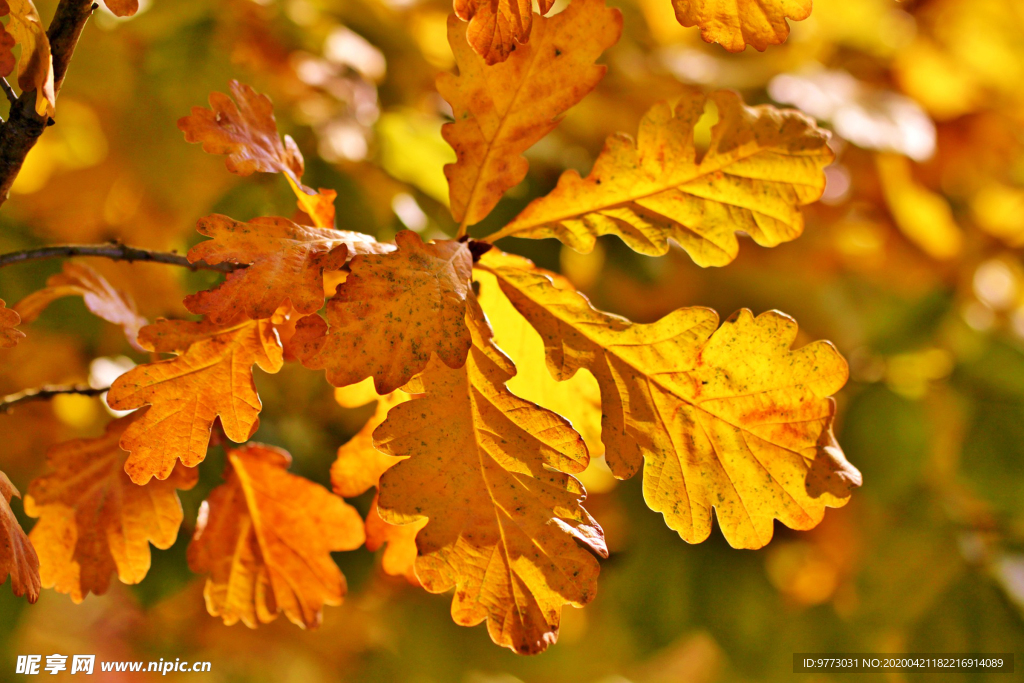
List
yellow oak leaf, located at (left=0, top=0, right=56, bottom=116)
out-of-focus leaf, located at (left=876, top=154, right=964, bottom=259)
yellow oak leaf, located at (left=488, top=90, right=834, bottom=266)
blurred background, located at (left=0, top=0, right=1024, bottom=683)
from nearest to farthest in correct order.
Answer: yellow oak leaf, located at (left=0, top=0, right=56, bottom=116)
yellow oak leaf, located at (left=488, top=90, right=834, bottom=266)
blurred background, located at (left=0, top=0, right=1024, bottom=683)
out-of-focus leaf, located at (left=876, top=154, right=964, bottom=259)

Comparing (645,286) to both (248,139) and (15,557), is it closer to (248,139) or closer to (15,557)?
(248,139)

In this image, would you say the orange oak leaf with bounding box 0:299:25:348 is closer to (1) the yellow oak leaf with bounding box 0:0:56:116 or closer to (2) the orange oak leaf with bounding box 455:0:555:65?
(1) the yellow oak leaf with bounding box 0:0:56:116

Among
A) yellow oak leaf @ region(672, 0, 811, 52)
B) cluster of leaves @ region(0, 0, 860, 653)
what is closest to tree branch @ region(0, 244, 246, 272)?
cluster of leaves @ region(0, 0, 860, 653)

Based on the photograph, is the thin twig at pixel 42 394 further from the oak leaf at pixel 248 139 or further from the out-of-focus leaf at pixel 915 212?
the out-of-focus leaf at pixel 915 212

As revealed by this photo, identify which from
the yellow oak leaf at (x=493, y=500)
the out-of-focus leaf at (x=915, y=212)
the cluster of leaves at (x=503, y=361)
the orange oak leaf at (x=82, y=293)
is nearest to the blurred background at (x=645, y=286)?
the out-of-focus leaf at (x=915, y=212)

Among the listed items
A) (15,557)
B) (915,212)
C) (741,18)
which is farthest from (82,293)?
(915,212)

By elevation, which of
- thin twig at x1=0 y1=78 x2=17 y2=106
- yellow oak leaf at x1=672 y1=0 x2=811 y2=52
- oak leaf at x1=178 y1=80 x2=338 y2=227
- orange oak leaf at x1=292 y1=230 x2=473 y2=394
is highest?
yellow oak leaf at x1=672 y1=0 x2=811 y2=52
